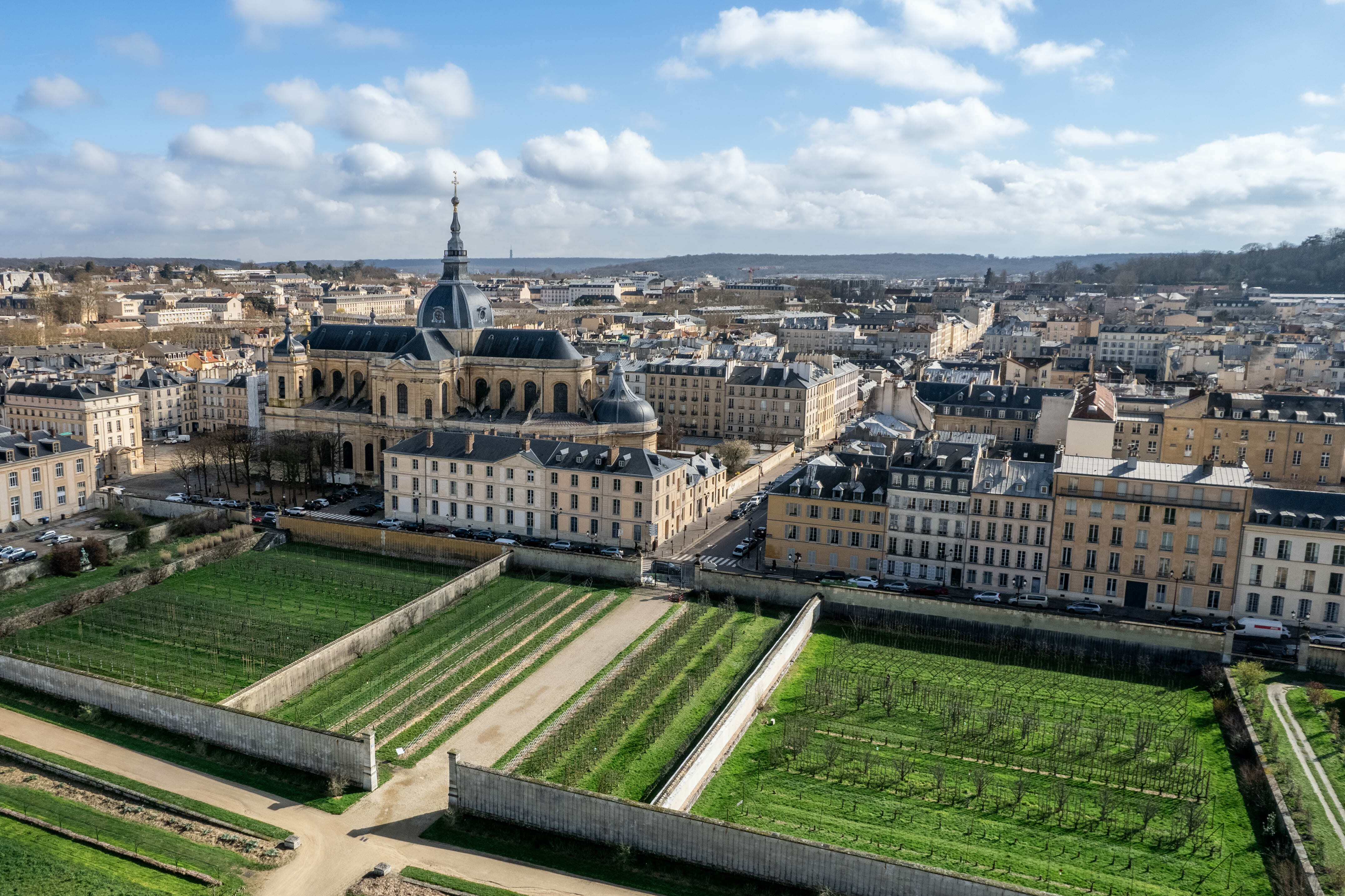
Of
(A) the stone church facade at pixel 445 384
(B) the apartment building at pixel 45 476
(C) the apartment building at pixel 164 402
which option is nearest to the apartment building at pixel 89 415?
(C) the apartment building at pixel 164 402

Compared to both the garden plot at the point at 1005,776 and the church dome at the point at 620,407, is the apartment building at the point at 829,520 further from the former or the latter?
the church dome at the point at 620,407

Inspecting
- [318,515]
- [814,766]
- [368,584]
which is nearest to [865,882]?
[814,766]

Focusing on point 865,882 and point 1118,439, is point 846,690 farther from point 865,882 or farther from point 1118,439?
point 1118,439

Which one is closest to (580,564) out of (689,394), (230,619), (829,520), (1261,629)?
(829,520)

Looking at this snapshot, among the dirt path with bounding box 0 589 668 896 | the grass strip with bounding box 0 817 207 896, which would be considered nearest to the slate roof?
the dirt path with bounding box 0 589 668 896

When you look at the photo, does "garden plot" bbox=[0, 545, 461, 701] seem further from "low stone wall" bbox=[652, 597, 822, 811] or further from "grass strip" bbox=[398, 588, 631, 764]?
"low stone wall" bbox=[652, 597, 822, 811]

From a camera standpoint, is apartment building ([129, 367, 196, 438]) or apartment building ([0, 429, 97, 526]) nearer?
apartment building ([0, 429, 97, 526])
